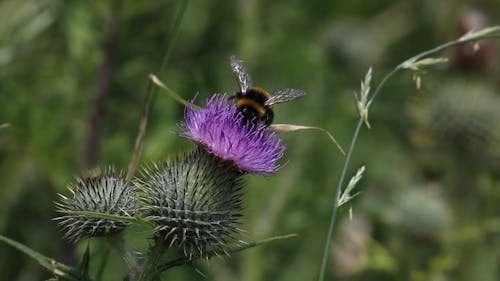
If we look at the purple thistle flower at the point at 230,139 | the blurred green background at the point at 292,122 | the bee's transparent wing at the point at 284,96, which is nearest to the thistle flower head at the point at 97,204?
the purple thistle flower at the point at 230,139

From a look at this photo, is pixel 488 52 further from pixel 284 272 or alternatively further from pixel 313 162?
pixel 284 272

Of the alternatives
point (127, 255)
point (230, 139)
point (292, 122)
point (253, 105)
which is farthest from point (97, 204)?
point (292, 122)

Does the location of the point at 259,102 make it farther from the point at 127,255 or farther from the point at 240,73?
the point at 127,255

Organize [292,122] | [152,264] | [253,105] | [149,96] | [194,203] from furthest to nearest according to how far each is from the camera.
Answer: [292,122]
[149,96]
[253,105]
[194,203]
[152,264]

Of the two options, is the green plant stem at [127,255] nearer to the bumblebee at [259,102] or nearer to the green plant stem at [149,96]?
the green plant stem at [149,96]

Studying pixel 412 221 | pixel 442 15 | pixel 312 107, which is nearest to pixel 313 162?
pixel 312 107
